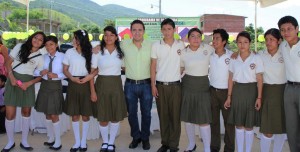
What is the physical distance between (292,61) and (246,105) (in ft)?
1.96

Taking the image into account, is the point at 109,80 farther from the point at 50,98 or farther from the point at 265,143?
the point at 265,143

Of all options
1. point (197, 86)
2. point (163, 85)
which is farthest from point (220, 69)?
point (163, 85)

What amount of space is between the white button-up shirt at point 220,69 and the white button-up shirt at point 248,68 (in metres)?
0.13

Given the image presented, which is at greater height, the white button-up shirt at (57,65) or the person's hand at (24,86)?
the white button-up shirt at (57,65)

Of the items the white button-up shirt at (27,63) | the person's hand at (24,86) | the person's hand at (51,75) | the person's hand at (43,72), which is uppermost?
the white button-up shirt at (27,63)

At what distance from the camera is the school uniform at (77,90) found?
11.6 ft

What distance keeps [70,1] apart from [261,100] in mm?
140658

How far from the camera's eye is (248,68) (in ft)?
10.5

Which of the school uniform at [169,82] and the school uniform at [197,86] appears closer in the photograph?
the school uniform at [197,86]

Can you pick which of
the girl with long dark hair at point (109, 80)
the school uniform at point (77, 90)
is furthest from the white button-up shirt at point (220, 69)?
the school uniform at point (77, 90)

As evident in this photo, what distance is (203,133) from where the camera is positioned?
347 centimetres

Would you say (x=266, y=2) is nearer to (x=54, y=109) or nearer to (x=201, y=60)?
(x=201, y=60)

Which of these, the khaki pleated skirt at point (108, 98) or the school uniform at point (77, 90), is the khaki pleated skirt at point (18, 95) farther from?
the khaki pleated skirt at point (108, 98)

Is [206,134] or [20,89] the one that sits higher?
[20,89]
